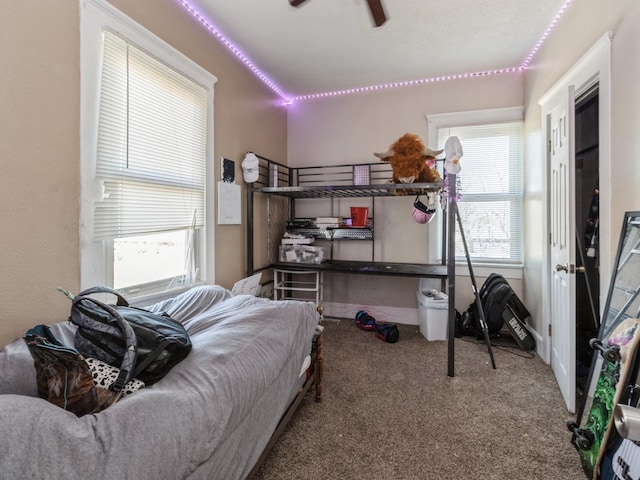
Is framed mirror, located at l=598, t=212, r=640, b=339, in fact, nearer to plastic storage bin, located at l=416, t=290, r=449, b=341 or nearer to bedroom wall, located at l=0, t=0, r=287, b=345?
plastic storage bin, located at l=416, t=290, r=449, b=341

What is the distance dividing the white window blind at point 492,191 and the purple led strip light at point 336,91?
517 mm

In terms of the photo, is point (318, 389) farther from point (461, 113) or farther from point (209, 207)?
point (461, 113)

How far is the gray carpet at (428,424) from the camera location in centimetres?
142

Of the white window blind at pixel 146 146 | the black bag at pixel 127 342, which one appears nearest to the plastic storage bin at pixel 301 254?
the white window blind at pixel 146 146

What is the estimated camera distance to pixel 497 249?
3.23m

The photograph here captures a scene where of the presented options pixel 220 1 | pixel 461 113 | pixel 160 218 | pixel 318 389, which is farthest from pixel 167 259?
pixel 461 113

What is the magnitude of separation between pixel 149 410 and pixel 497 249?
3352mm

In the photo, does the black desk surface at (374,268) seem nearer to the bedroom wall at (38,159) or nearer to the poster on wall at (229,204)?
the poster on wall at (229,204)

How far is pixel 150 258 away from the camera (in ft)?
6.48

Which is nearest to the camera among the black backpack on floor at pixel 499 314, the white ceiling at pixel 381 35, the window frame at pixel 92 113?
the window frame at pixel 92 113

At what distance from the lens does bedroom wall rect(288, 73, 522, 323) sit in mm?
3225

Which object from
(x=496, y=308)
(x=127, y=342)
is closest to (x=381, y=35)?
(x=496, y=308)

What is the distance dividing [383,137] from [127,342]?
3.22m

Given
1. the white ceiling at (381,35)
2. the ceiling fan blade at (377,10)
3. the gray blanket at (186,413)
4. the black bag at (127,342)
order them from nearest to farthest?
the gray blanket at (186,413)
the black bag at (127,342)
the ceiling fan blade at (377,10)
the white ceiling at (381,35)
